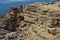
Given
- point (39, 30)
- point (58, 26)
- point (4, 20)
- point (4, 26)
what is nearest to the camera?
Answer: point (58, 26)

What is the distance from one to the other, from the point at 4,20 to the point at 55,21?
134 ft

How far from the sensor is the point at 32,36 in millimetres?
30953

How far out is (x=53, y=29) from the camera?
90.4 feet

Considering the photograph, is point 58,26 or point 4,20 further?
point 4,20

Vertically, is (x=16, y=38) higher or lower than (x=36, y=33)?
lower

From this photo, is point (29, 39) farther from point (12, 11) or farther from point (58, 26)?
point (12, 11)

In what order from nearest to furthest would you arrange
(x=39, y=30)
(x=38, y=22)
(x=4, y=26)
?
(x=39, y=30)
(x=38, y=22)
(x=4, y=26)

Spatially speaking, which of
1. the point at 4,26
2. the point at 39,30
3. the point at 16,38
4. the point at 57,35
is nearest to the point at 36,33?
the point at 39,30

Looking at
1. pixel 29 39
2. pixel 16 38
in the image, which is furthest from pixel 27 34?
pixel 16 38

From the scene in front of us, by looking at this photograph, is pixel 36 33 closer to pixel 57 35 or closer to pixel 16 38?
pixel 57 35

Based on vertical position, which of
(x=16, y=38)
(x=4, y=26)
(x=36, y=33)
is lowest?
(x=4, y=26)

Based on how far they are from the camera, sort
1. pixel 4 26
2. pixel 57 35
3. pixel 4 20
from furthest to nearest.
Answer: pixel 4 20 → pixel 4 26 → pixel 57 35

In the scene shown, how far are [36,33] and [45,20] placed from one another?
1.95m

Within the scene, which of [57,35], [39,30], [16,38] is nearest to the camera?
[57,35]
